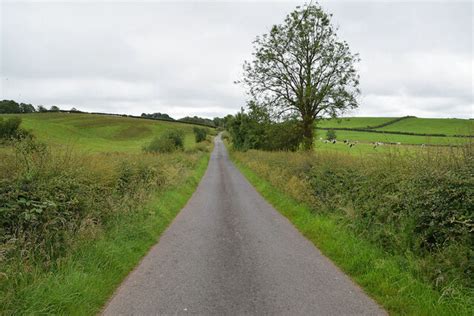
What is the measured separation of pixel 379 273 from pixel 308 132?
19877mm

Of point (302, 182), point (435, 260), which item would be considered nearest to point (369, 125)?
point (302, 182)

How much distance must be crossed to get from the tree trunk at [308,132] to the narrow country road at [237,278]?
1642 cm

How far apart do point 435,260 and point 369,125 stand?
373 feet

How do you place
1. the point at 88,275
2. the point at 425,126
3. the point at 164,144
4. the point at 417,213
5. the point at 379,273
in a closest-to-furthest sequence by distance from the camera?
the point at 88,275 → the point at 379,273 → the point at 417,213 → the point at 164,144 → the point at 425,126

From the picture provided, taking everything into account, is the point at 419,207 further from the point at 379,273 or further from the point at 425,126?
the point at 425,126

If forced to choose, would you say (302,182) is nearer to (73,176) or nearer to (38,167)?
(73,176)

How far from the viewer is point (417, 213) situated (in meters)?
5.68

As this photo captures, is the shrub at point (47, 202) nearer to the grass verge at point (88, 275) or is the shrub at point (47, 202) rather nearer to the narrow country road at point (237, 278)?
the grass verge at point (88, 275)

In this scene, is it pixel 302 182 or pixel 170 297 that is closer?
pixel 170 297

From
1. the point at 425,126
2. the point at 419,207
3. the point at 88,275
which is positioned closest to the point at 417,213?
the point at 419,207

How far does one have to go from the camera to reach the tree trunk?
2402 centimetres

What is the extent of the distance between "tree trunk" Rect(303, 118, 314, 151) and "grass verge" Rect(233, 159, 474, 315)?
1599cm

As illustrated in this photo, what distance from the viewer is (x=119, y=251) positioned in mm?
6195

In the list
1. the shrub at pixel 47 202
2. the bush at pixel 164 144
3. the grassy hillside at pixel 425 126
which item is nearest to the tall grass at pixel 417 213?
the shrub at pixel 47 202
